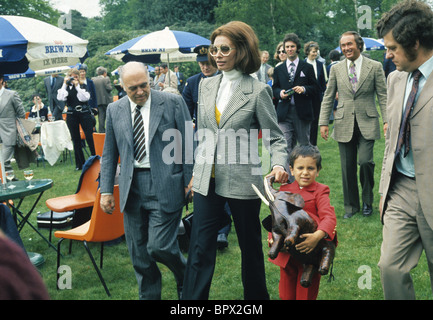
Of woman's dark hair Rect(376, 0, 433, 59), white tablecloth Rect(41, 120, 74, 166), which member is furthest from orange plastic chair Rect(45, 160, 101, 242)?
white tablecloth Rect(41, 120, 74, 166)

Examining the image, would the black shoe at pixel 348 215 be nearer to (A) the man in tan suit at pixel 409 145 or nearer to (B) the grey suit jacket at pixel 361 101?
(B) the grey suit jacket at pixel 361 101

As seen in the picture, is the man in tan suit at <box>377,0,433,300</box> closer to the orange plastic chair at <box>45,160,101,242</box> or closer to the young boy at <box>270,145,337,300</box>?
the young boy at <box>270,145,337,300</box>

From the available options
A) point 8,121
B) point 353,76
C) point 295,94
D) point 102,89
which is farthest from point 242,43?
point 102,89

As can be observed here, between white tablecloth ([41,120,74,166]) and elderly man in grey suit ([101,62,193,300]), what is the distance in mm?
9299

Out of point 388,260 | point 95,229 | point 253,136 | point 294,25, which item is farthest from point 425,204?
point 294,25

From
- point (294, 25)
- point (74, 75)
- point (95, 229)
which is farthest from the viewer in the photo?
point (294, 25)

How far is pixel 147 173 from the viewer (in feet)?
13.1

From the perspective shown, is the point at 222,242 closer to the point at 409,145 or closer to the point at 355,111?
the point at 355,111

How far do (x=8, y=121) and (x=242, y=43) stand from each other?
6.86 metres

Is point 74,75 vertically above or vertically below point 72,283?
above

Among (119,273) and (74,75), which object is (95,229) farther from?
(74,75)

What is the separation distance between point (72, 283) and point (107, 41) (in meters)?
35.7
